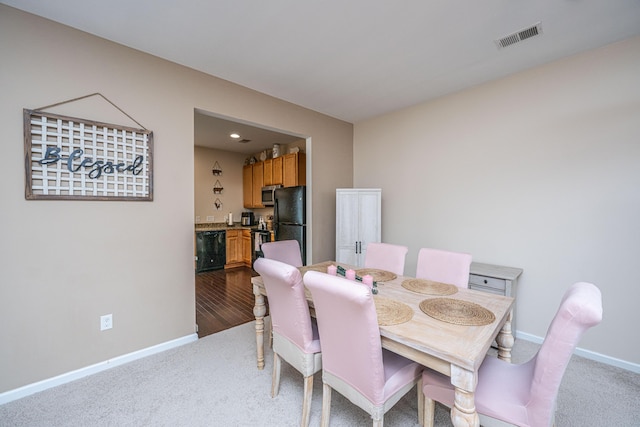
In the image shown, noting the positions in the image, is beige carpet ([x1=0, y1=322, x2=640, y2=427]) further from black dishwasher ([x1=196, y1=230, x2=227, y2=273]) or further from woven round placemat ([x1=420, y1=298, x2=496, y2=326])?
black dishwasher ([x1=196, y1=230, x2=227, y2=273])

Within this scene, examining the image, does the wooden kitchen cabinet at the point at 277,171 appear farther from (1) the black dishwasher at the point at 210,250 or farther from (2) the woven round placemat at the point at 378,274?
(2) the woven round placemat at the point at 378,274

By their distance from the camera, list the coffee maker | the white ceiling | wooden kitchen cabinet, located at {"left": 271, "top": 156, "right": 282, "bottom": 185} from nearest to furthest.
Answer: the white ceiling
wooden kitchen cabinet, located at {"left": 271, "top": 156, "right": 282, "bottom": 185}
the coffee maker

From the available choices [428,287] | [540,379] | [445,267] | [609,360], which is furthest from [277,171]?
[609,360]

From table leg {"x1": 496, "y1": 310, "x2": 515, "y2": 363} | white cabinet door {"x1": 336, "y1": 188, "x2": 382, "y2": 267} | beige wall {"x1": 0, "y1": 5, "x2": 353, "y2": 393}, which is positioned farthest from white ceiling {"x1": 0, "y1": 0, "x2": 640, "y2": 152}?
table leg {"x1": 496, "y1": 310, "x2": 515, "y2": 363}

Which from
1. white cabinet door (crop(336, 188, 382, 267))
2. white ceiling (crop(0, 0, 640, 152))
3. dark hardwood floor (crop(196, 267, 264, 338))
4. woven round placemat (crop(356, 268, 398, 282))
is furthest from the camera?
white cabinet door (crop(336, 188, 382, 267))

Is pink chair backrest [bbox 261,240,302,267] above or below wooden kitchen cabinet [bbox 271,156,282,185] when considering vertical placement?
below

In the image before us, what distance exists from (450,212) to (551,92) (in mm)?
1470

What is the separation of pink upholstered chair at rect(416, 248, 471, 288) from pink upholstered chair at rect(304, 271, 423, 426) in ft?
2.85

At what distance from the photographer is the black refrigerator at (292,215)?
3.84 meters

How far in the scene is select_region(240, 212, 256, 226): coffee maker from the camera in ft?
20.3

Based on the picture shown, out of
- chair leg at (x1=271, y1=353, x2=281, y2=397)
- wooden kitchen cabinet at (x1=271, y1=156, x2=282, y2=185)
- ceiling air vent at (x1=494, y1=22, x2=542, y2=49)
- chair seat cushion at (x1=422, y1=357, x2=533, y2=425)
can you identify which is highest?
ceiling air vent at (x1=494, y1=22, x2=542, y2=49)

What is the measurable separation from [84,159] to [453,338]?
9.08ft

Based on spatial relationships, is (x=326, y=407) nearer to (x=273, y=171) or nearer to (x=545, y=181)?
(x=545, y=181)

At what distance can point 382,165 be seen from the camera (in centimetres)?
393
